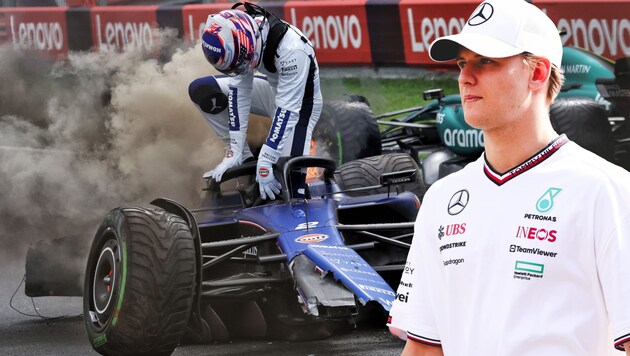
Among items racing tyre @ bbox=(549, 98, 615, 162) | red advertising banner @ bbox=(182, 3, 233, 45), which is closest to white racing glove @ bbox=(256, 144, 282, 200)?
racing tyre @ bbox=(549, 98, 615, 162)

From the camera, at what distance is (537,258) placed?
8.36 ft

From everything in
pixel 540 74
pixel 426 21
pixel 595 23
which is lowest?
pixel 540 74

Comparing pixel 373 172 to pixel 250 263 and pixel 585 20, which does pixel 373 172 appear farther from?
pixel 585 20

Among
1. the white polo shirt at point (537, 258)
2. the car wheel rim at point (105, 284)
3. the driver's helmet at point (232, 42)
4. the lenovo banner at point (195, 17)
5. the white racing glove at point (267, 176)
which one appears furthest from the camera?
the lenovo banner at point (195, 17)

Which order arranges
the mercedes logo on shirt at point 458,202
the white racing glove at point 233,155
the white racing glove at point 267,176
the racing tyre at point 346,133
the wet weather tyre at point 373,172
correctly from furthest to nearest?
the racing tyre at point 346,133 → the wet weather tyre at point 373,172 → the white racing glove at point 233,155 → the white racing glove at point 267,176 → the mercedes logo on shirt at point 458,202

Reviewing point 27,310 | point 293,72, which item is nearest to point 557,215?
point 293,72

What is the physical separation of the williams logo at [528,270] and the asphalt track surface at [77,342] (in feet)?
14.9

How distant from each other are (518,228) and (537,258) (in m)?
0.09

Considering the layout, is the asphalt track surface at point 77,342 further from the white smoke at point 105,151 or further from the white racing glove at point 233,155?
the white racing glove at point 233,155

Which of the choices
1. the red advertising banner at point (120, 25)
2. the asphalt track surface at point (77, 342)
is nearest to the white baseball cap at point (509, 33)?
the asphalt track surface at point (77, 342)

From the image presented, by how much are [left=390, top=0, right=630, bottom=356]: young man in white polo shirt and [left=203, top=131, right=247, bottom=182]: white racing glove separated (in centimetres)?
556

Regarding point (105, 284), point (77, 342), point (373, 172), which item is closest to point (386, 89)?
point (373, 172)

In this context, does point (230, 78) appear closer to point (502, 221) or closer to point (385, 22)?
point (385, 22)

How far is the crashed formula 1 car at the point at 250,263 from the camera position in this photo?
6.49 meters
